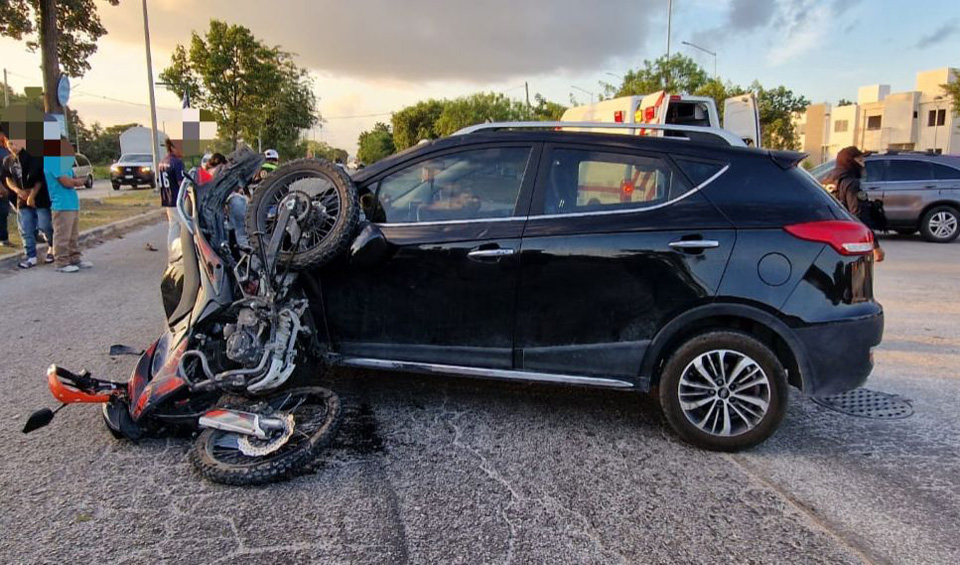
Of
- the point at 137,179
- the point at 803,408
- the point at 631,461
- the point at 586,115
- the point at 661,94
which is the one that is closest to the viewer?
the point at 631,461

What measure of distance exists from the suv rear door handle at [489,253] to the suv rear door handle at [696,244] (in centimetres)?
93

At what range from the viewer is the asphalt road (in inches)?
104

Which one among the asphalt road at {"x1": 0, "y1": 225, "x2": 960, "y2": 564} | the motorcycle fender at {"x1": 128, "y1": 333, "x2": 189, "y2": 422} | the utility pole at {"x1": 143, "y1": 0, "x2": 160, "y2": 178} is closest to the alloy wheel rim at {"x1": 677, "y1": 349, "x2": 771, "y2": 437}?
the asphalt road at {"x1": 0, "y1": 225, "x2": 960, "y2": 564}

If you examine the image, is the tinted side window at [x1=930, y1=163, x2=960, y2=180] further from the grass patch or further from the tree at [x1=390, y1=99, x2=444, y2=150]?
the tree at [x1=390, y1=99, x2=444, y2=150]

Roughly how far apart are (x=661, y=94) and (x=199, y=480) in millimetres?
11248

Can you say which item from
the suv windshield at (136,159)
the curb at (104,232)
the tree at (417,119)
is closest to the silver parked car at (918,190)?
the curb at (104,232)

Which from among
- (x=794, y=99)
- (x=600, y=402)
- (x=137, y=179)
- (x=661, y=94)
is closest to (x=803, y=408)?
(x=600, y=402)

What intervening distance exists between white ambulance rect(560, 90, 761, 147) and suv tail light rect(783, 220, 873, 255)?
8.26m

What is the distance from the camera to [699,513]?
9.60 feet

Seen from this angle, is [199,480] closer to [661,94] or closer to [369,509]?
[369,509]

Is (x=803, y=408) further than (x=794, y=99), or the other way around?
(x=794, y=99)

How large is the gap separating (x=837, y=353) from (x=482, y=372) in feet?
6.48

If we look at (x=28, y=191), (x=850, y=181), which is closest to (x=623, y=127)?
(x=850, y=181)

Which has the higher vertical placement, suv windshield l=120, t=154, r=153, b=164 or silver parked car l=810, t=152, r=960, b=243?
suv windshield l=120, t=154, r=153, b=164
